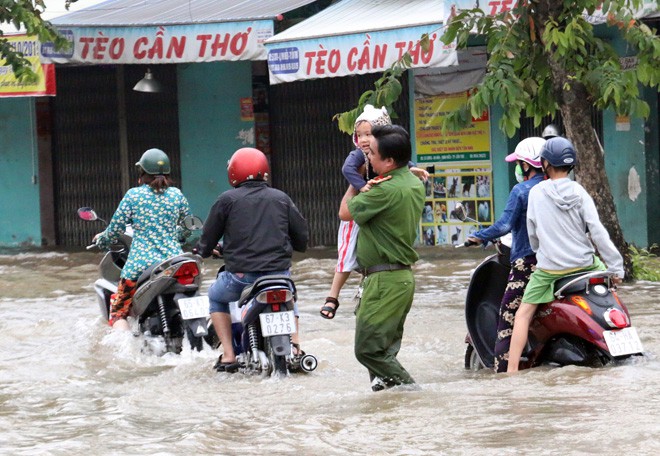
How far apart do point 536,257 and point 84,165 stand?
12.4m

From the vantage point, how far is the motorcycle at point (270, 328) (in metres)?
7.45

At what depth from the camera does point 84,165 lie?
60.8 ft

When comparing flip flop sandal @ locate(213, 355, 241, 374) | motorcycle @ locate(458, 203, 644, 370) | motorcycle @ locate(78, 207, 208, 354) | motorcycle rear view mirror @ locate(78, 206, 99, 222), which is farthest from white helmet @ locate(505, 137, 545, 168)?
motorcycle rear view mirror @ locate(78, 206, 99, 222)

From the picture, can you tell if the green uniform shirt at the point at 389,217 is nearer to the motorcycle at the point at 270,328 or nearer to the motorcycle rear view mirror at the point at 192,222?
the motorcycle at the point at 270,328

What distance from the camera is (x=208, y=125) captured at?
17.7m

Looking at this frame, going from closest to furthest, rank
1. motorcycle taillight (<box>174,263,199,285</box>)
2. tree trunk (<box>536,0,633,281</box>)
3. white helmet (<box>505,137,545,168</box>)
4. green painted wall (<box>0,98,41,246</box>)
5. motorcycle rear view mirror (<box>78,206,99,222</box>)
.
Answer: white helmet (<box>505,137,545,168</box>), motorcycle taillight (<box>174,263,199,285</box>), motorcycle rear view mirror (<box>78,206,99,222</box>), tree trunk (<box>536,0,633,281</box>), green painted wall (<box>0,98,41,246</box>)

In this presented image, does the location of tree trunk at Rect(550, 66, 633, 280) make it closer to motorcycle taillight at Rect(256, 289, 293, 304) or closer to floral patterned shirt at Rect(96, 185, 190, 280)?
floral patterned shirt at Rect(96, 185, 190, 280)

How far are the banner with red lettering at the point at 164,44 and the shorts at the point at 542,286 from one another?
8671mm

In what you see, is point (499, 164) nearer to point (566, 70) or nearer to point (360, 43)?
point (360, 43)

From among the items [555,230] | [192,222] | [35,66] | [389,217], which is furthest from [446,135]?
[389,217]

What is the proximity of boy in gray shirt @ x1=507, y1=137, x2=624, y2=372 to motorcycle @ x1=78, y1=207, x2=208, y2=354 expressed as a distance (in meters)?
2.50

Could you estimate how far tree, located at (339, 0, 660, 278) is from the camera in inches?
409

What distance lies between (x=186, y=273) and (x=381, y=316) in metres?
2.57

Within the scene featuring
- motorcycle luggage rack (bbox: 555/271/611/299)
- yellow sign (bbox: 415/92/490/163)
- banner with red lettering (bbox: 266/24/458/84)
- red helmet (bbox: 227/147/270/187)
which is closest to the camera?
motorcycle luggage rack (bbox: 555/271/611/299)
